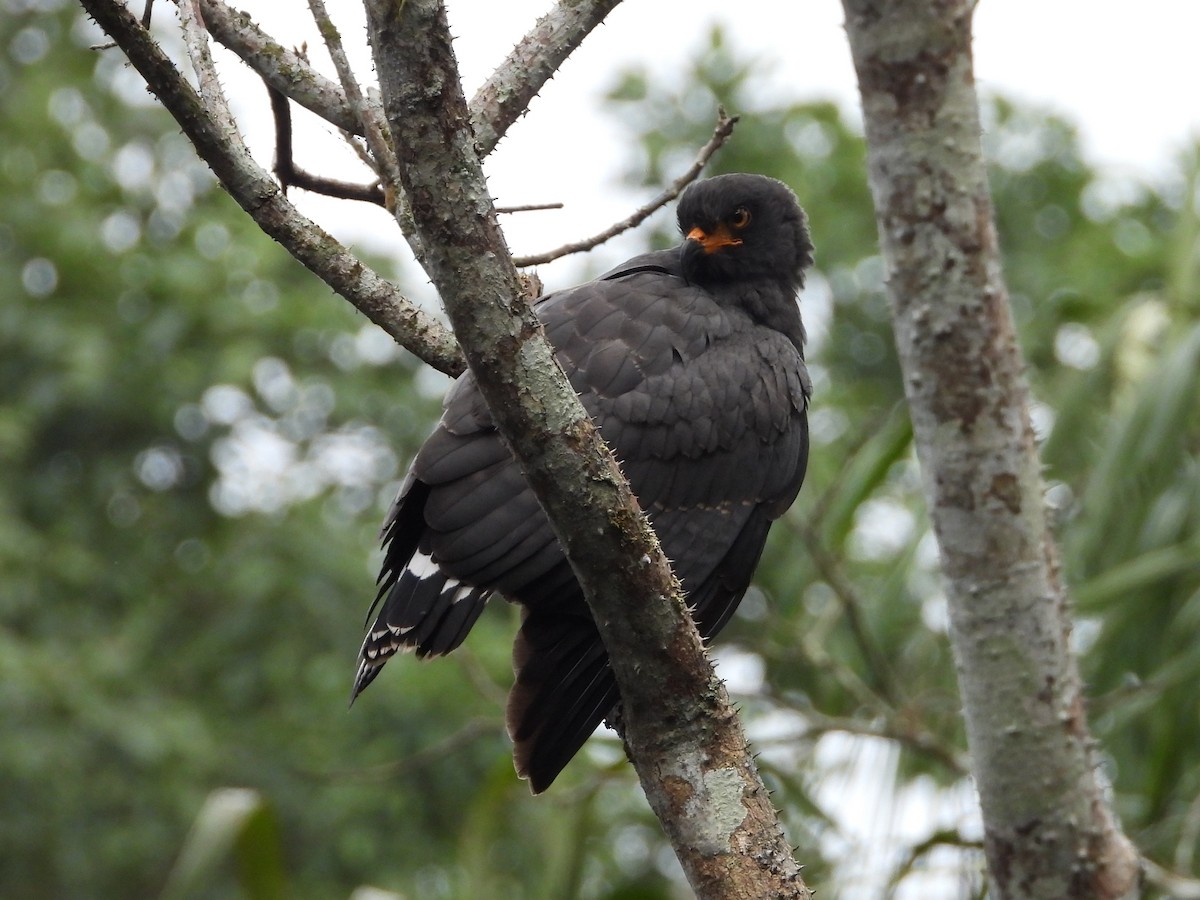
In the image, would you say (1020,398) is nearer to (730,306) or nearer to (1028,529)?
(1028,529)

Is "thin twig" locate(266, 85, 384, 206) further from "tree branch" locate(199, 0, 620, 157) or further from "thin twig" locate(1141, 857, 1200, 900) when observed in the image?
"thin twig" locate(1141, 857, 1200, 900)

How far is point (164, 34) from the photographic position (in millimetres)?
12898

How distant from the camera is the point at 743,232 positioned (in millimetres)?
4047

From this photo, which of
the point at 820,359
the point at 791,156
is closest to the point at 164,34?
the point at 791,156

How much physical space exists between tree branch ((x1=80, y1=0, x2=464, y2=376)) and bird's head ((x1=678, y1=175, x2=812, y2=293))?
95cm

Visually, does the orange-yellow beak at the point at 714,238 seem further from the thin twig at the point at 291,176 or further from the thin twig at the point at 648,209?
the thin twig at the point at 291,176

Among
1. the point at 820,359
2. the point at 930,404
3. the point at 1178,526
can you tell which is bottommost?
the point at 930,404

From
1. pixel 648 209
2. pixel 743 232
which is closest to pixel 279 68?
pixel 648 209

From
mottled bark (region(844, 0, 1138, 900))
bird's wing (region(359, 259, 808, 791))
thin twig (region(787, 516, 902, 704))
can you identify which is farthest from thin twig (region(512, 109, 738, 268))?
mottled bark (region(844, 0, 1138, 900))

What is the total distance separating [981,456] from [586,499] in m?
0.76

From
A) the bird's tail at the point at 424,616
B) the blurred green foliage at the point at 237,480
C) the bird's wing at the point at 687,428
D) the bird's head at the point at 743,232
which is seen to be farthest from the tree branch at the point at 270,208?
the blurred green foliage at the point at 237,480

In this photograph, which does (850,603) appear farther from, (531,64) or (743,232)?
A: (531,64)

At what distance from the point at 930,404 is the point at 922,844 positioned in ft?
5.39

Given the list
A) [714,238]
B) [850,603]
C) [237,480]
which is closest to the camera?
[714,238]
